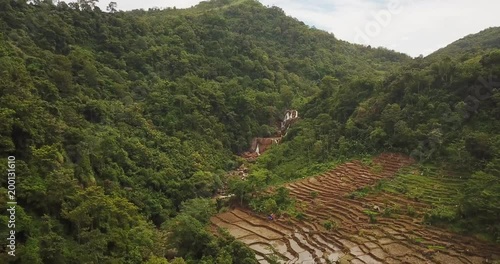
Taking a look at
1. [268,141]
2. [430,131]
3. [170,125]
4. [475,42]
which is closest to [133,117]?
[170,125]

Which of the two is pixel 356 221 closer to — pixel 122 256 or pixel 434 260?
pixel 434 260

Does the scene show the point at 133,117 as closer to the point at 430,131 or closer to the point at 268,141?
the point at 268,141

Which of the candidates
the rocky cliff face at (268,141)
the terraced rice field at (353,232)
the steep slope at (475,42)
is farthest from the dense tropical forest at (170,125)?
the terraced rice field at (353,232)

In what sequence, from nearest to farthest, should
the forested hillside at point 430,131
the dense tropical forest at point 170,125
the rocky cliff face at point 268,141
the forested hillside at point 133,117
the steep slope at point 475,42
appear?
the forested hillside at point 133,117, the dense tropical forest at point 170,125, the forested hillside at point 430,131, the rocky cliff face at point 268,141, the steep slope at point 475,42

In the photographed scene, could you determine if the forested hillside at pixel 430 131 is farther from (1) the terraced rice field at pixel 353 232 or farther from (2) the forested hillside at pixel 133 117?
(1) the terraced rice field at pixel 353 232

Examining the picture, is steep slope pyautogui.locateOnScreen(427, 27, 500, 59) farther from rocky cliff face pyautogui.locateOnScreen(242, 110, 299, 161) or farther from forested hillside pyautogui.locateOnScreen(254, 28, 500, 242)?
forested hillside pyautogui.locateOnScreen(254, 28, 500, 242)

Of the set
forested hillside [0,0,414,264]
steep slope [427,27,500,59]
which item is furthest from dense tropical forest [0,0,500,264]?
steep slope [427,27,500,59]

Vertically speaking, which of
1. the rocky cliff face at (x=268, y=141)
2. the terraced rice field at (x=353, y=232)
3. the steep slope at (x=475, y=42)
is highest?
the steep slope at (x=475, y=42)
